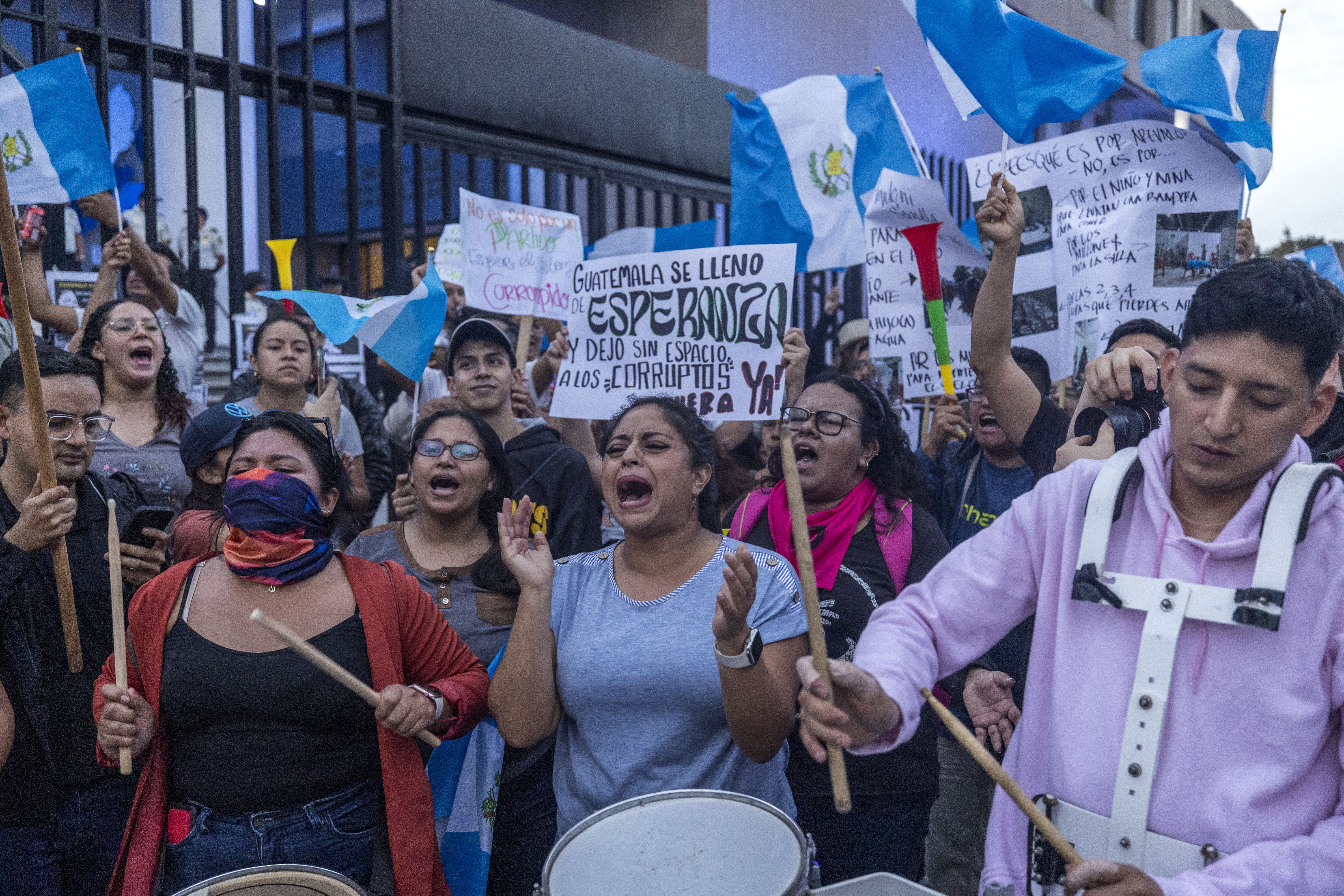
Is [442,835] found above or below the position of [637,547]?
below

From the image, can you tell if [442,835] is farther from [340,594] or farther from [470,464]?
[470,464]

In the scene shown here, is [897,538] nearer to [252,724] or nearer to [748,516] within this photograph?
[748,516]

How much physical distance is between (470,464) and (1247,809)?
2408 millimetres

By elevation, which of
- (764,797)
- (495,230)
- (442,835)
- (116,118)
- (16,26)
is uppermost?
→ (16,26)

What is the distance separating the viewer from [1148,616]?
1732mm

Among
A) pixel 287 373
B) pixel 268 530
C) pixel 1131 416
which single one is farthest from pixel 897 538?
pixel 287 373

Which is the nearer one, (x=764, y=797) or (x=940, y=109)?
(x=764, y=797)

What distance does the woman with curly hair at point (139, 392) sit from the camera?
381 centimetres

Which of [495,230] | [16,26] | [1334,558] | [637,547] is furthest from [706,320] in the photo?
[16,26]

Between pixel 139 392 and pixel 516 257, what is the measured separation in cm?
205

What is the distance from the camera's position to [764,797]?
8.66 ft

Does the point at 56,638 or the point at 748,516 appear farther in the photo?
the point at 748,516

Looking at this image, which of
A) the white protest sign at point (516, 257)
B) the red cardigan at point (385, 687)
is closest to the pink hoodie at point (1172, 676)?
the red cardigan at point (385, 687)

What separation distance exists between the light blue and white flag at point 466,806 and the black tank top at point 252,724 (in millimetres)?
471
